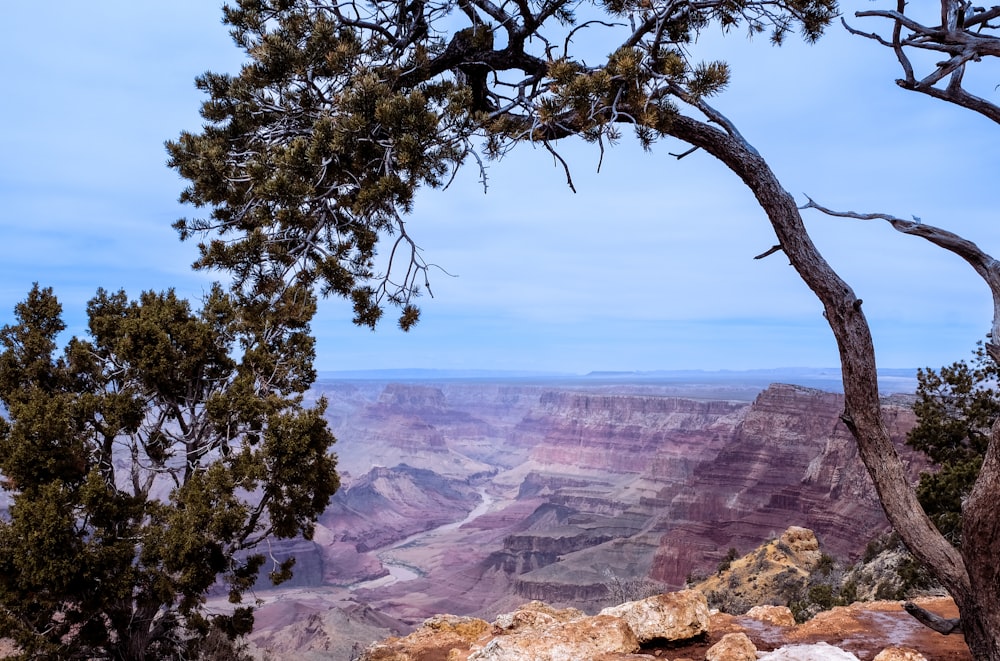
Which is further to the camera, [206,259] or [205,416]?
[205,416]

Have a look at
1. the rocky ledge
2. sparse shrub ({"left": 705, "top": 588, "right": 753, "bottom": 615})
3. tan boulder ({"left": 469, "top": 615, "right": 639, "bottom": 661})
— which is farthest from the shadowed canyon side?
tan boulder ({"left": 469, "top": 615, "right": 639, "bottom": 661})

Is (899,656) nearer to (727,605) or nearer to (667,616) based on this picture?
(667,616)

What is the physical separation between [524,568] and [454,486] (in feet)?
239

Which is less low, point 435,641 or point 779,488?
point 435,641

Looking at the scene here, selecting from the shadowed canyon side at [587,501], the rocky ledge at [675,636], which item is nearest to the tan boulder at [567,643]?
the rocky ledge at [675,636]

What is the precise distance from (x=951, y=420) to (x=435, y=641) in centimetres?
1594

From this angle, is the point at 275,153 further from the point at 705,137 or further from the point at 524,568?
the point at 524,568

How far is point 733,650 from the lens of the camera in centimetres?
560

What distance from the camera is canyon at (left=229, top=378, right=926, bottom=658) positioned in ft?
181

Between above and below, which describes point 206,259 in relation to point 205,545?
above

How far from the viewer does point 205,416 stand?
10453mm

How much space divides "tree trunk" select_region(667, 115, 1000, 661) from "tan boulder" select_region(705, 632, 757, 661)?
A: 1585 millimetres

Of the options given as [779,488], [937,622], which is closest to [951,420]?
[937,622]

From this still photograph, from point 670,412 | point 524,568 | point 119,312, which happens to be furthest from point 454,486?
point 119,312
